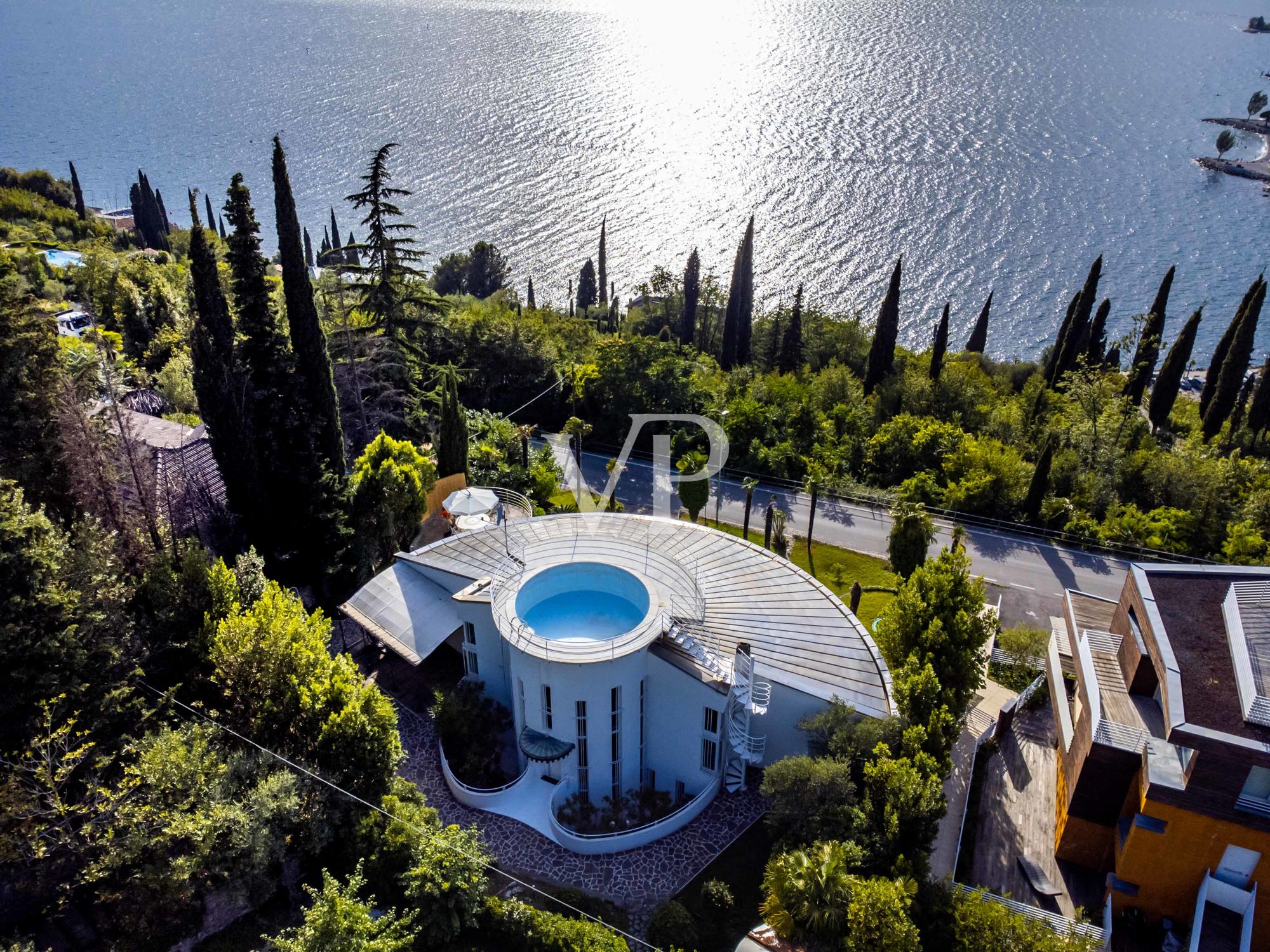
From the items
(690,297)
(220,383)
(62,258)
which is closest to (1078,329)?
(690,297)

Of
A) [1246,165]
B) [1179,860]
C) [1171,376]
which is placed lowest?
[1179,860]

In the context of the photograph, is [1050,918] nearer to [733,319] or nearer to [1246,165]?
[733,319]

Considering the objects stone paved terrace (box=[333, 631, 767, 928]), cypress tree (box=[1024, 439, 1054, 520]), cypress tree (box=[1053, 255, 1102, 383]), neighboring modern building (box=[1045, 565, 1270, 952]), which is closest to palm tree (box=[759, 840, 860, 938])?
stone paved terrace (box=[333, 631, 767, 928])

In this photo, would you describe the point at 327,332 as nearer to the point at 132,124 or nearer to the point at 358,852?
the point at 358,852

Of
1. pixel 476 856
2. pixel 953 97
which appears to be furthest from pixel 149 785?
pixel 953 97

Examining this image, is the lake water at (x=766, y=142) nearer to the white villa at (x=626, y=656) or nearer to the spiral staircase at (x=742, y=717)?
the white villa at (x=626, y=656)

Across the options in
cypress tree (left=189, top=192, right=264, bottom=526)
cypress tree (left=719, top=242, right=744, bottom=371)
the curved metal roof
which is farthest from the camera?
cypress tree (left=719, top=242, right=744, bottom=371)

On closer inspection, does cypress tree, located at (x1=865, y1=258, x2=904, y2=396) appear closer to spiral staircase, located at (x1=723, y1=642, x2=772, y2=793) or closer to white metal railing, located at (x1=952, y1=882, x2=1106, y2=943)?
spiral staircase, located at (x1=723, y1=642, x2=772, y2=793)

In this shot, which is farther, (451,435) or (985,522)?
(985,522)
